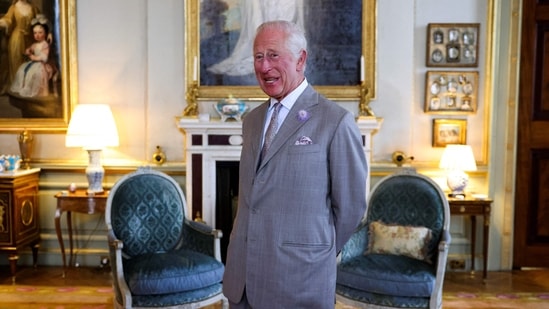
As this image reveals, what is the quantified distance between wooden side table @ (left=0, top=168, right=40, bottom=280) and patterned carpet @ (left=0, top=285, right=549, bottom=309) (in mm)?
330

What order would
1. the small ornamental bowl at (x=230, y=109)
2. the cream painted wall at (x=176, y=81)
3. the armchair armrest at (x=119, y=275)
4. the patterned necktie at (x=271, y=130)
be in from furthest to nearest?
the cream painted wall at (x=176, y=81), the small ornamental bowl at (x=230, y=109), the armchair armrest at (x=119, y=275), the patterned necktie at (x=271, y=130)

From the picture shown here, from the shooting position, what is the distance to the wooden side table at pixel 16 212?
3980 mm

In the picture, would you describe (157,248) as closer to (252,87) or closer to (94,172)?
(94,172)

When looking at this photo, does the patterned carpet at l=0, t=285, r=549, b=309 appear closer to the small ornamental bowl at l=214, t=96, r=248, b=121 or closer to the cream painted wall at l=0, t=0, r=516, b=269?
the cream painted wall at l=0, t=0, r=516, b=269

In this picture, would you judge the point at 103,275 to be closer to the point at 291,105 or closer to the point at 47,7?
the point at 47,7

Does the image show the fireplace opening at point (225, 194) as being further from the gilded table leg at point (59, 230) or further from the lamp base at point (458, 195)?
the lamp base at point (458, 195)

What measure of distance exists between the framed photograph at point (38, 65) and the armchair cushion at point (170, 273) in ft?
6.41

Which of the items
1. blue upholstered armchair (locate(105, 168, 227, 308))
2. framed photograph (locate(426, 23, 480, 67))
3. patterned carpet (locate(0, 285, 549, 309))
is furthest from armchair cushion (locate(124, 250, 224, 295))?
framed photograph (locate(426, 23, 480, 67))

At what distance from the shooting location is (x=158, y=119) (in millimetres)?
4359

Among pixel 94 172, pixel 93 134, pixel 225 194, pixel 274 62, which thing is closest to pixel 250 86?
pixel 225 194

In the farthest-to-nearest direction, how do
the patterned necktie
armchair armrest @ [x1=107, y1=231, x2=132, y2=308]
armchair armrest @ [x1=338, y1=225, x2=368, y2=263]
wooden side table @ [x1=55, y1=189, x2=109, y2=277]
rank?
1. wooden side table @ [x1=55, y1=189, x2=109, y2=277]
2. armchair armrest @ [x1=338, y1=225, x2=368, y2=263]
3. armchair armrest @ [x1=107, y1=231, x2=132, y2=308]
4. the patterned necktie

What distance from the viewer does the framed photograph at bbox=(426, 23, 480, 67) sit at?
425 centimetres

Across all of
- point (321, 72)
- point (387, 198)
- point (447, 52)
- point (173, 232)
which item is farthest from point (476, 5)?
point (173, 232)

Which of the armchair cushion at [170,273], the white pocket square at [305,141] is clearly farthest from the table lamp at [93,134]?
the white pocket square at [305,141]
